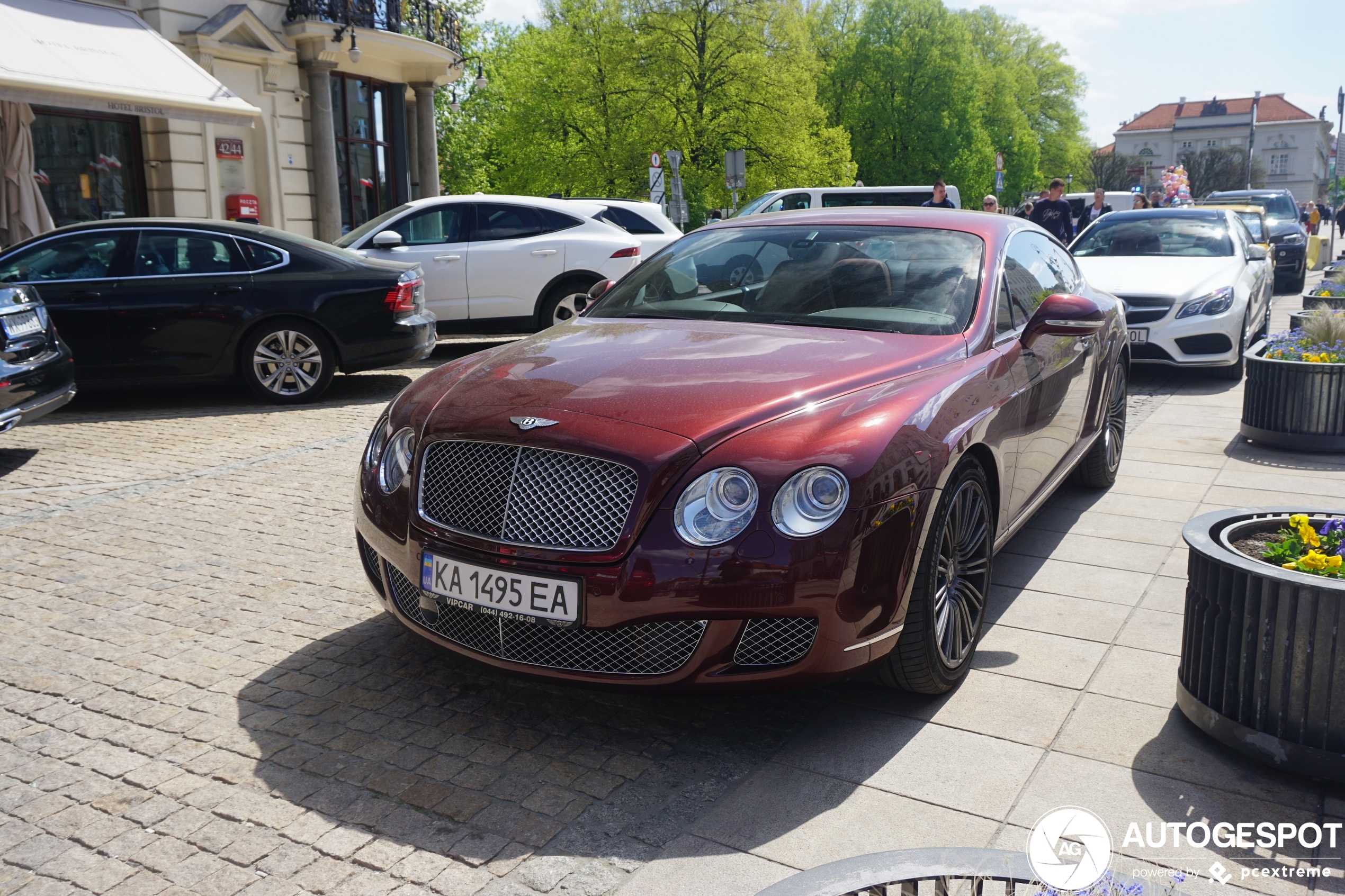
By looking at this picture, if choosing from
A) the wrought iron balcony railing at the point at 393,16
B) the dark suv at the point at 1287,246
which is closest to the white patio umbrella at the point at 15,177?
the wrought iron balcony railing at the point at 393,16

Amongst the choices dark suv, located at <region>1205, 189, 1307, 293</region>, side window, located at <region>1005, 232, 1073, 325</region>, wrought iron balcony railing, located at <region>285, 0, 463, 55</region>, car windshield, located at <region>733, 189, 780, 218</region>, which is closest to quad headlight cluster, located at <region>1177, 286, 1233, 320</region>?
side window, located at <region>1005, 232, 1073, 325</region>

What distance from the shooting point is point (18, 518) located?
5992 mm

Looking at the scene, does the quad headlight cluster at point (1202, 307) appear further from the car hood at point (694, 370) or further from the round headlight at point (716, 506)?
the round headlight at point (716, 506)

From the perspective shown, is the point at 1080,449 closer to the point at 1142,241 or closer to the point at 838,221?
the point at 838,221

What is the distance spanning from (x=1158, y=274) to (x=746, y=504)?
8998 millimetres

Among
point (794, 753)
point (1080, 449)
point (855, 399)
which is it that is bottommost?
point (794, 753)

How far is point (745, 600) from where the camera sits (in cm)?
312

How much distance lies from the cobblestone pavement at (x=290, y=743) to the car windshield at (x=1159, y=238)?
29.4ft

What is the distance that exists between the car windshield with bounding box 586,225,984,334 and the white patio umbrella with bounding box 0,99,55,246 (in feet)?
42.3

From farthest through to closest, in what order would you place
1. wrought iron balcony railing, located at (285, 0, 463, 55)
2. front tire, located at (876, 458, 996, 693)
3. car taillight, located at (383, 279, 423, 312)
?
1. wrought iron balcony railing, located at (285, 0, 463, 55)
2. car taillight, located at (383, 279, 423, 312)
3. front tire, located at (876, 458, 996, 693)

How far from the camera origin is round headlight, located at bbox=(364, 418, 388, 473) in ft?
12.6

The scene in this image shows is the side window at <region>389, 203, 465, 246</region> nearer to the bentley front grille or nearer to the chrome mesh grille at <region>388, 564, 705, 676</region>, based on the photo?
the chrome mesh grille at <region>388, 564, 705, 676</region>

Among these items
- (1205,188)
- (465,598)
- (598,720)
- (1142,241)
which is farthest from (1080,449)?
(1205,188)

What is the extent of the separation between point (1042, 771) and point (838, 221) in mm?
2536
